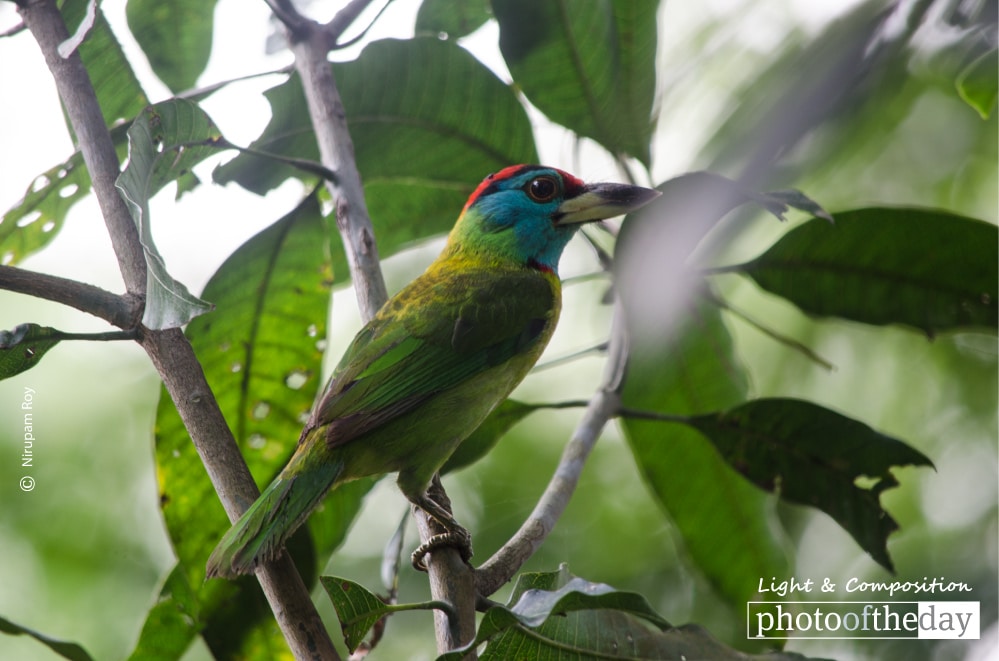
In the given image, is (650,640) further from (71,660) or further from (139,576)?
(139,576)

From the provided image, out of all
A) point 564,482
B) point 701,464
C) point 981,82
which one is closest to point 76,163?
point 564,482

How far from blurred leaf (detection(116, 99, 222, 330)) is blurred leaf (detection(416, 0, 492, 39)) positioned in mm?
1128

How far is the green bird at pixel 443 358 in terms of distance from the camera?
1865 mm

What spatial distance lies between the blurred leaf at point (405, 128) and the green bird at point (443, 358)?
13cm

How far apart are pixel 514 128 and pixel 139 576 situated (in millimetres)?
3188

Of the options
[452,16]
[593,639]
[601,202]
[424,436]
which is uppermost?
[452,16]

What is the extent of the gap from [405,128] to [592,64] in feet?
1.89

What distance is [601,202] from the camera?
2.55m

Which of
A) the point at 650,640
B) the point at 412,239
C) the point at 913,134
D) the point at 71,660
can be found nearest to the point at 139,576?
the point at 412,239

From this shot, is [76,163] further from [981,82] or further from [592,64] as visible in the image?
[981,82]

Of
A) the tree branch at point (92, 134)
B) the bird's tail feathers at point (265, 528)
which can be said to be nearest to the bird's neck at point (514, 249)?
the bird's tail feathers at point (265, 528)

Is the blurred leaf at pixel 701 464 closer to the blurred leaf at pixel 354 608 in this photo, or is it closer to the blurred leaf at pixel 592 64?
the blurred leaf at pixel 592 64

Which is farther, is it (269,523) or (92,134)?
(92,134)

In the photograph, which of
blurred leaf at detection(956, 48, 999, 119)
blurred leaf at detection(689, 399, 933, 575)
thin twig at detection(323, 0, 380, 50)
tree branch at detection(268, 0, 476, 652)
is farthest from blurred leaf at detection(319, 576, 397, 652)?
blurred leaf at detection(956, 48, 999, 119)
